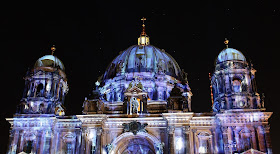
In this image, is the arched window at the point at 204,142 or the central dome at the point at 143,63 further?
the central dome at the point at 143,63

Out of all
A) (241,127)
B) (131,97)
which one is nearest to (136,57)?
(131,97)

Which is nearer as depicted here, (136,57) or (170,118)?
(170,118)

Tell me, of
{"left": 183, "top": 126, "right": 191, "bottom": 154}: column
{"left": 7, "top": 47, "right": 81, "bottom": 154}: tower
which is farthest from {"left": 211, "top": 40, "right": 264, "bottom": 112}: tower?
{"left": 7, "top": 47, "right": 81, "bottom": 154}: tower

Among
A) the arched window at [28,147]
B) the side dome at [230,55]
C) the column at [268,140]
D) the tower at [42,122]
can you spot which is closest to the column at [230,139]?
the column at [268,140]

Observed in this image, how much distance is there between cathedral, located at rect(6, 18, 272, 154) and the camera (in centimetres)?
3203

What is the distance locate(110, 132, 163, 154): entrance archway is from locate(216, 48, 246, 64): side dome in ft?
41.6

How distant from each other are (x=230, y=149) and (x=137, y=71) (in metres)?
18.2

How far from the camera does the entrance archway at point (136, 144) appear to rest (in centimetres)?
3262

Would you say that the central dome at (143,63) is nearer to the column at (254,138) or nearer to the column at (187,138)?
the column at (187,138)

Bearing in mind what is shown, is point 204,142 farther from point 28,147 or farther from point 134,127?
point 28,147

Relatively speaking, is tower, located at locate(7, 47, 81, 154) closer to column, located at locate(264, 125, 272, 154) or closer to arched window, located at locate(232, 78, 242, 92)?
arched window, located at locate(232, 78, 242, 92)

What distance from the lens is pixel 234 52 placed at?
122ft

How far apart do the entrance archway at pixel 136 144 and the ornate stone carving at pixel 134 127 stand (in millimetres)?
388

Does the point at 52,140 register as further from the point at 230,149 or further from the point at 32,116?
the point at 230,149
